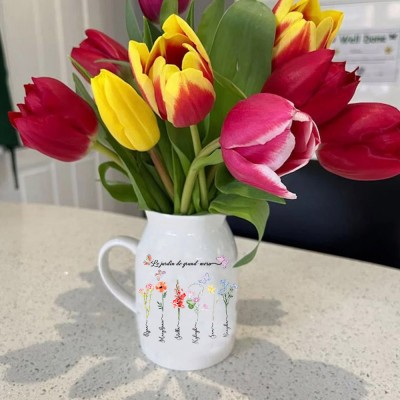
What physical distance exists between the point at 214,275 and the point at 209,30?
27cm

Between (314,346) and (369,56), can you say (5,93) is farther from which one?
(314,346)

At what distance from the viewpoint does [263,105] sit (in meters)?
0.37

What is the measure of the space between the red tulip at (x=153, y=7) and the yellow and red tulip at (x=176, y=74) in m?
0.12

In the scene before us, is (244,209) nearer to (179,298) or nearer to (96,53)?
(179,298)

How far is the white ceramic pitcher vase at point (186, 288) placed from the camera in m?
0.51

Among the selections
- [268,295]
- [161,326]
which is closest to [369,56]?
[268,295]

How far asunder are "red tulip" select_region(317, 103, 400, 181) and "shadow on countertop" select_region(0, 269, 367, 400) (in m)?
0.27

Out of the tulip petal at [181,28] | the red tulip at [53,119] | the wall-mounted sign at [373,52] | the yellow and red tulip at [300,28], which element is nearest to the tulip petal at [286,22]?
the yellow and red tulip at [300,28]

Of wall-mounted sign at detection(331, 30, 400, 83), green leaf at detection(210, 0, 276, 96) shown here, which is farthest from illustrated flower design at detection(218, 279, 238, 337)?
wall-mounted sign at detection(331, 30, 400, 83)

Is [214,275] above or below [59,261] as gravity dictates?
above

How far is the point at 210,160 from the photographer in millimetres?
444

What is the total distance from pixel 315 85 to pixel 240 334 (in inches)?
14.9

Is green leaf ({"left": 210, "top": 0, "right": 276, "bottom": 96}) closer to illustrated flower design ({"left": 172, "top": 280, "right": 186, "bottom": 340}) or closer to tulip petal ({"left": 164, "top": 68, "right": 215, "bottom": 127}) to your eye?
tulip petal ({"left": 164, "top": 68, "right": 215, "bottom": 127})

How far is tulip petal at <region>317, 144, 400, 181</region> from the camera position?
427mm
